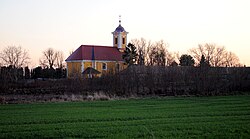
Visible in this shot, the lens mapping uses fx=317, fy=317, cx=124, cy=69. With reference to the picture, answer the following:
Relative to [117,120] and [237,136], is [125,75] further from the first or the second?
[237,136]

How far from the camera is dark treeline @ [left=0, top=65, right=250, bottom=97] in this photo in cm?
3853

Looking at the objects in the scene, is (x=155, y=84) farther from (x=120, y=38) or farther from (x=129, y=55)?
(x=120, y=38)

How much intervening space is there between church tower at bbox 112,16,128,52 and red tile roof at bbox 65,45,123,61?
250 centimetres

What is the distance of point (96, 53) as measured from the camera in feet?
243

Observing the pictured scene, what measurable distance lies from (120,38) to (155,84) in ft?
137

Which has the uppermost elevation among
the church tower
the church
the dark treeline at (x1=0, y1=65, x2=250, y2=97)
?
the church tower

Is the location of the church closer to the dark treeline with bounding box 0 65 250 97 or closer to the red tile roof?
the red tile roof

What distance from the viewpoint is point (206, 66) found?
41312mm

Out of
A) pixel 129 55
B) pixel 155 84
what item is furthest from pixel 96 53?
pixel 155 84

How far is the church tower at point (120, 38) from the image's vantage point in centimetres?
8031

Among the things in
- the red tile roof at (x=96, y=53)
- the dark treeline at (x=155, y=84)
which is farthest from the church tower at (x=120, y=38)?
the dark treeline at (x=155, y=84)

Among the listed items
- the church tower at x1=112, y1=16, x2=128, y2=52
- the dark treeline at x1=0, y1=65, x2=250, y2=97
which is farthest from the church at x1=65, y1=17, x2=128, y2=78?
the dark treeline at x1=0, y1=65, x2=250, y2=97

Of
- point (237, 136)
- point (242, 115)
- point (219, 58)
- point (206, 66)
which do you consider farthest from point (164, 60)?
point (237, 136)

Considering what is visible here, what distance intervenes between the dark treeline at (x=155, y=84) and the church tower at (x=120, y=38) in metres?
38.4
